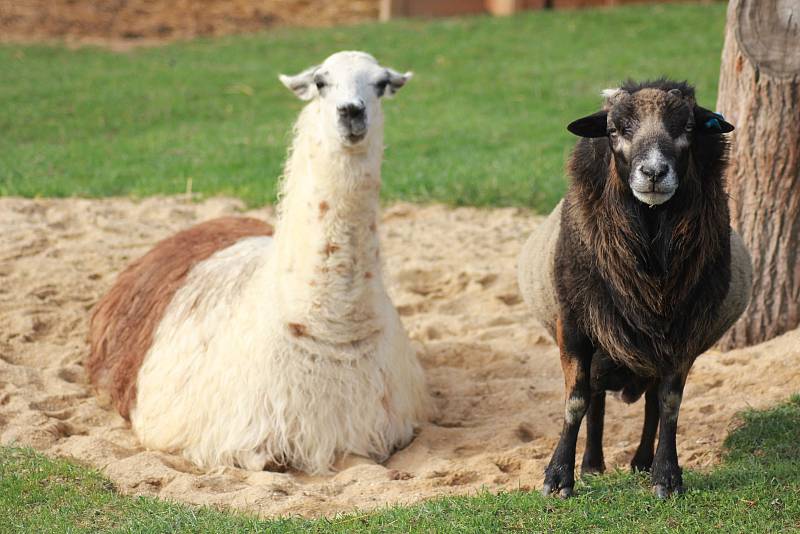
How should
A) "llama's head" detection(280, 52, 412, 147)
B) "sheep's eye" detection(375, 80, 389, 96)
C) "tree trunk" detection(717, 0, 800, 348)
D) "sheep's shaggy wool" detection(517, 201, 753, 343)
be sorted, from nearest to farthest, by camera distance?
"sheep's shaggy wool" detection(517, 201, 753, 343) → "llama's head" detection(280, 52, 412, 147) → "sheep's eye" detection(375, 80, 389, 96) → "tree trunk" detection(717, 0, 800, 348)

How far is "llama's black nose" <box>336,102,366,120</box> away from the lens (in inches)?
221

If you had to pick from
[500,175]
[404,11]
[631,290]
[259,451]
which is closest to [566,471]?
[631,290]

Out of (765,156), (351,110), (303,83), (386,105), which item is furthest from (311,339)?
(386,105)

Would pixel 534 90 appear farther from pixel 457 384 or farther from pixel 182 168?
pixel 457 384

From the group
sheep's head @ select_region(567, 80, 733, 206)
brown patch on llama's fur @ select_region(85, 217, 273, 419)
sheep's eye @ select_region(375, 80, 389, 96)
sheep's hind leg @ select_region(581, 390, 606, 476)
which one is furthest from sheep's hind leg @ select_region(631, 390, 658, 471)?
brown patch on llama's fur @ select_region(85, 217, 273, 419)

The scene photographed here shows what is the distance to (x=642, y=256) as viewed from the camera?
4.71 meters

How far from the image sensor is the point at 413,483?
5.45 metres

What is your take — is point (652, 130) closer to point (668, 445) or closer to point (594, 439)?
point (668, 445)

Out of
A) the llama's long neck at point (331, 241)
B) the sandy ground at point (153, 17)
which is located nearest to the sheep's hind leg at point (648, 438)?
the llama's long neck at point (331, 241)

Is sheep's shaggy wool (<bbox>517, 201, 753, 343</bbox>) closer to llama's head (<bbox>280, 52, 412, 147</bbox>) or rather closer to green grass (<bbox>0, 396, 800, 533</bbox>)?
green grass (<bbox>0, 396, 800, 533</bbox>)

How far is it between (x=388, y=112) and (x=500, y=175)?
13.5 ft

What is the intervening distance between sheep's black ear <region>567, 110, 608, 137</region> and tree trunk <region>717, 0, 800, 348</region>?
2.04 m

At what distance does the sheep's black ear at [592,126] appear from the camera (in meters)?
4.73

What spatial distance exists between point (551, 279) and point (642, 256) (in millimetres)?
753
